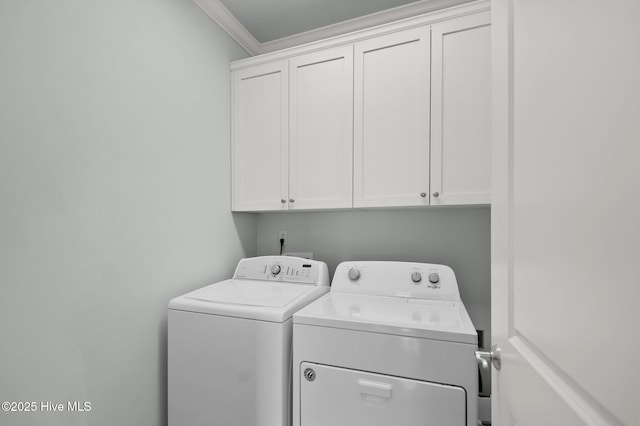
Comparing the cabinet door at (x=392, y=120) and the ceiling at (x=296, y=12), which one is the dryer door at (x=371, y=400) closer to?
the cabinet door at (x=392, y=120)

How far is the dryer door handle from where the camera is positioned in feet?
3.62

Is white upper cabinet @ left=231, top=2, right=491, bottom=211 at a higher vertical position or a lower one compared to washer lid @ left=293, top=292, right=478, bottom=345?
higher

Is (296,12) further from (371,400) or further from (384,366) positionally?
(371,400)

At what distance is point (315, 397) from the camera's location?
3.95 ft

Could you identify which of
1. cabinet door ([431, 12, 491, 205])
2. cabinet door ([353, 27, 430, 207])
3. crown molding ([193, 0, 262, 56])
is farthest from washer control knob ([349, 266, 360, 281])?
crown molding ([193, 0, 262, 56])

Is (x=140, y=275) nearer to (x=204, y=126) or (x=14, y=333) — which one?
(x=14, y=333)

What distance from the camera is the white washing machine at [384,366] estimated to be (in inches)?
41.3

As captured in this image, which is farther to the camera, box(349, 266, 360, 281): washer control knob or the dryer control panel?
the dryer control panel

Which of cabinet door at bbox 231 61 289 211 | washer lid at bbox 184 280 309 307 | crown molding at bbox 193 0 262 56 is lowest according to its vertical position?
washer lid at bbox 184 280 309 307

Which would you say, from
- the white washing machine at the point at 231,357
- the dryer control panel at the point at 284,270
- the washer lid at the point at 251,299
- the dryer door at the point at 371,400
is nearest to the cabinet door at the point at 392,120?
the dryer control panel at the point at 284,270

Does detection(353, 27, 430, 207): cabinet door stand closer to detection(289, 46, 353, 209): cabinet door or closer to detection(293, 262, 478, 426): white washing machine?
detection(289, 46, 353, 209): cabinet door

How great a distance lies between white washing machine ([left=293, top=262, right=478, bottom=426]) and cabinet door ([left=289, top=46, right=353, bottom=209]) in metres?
0.72

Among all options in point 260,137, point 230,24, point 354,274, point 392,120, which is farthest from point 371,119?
point 230,24

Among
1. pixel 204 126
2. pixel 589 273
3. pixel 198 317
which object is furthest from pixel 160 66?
pixel 589 273
